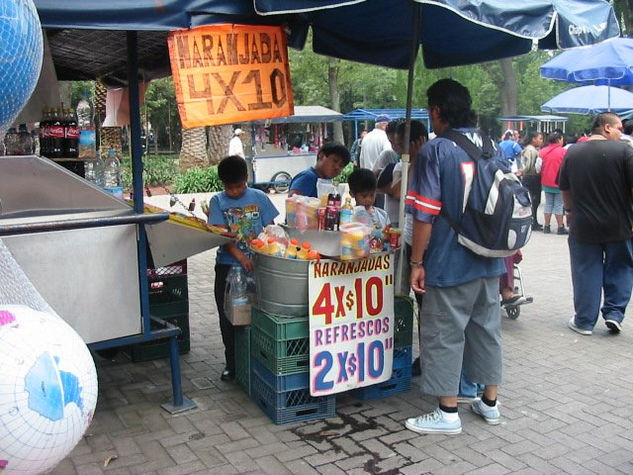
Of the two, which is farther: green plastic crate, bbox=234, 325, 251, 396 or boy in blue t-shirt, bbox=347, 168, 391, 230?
boy in blue t-shirt, bbox=347, 168, 391, 230

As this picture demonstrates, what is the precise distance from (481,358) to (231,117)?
206 cm

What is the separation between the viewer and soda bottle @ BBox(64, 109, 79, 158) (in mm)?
4285

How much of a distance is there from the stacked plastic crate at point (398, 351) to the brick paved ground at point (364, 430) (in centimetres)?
7

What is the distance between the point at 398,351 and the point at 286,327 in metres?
0.91

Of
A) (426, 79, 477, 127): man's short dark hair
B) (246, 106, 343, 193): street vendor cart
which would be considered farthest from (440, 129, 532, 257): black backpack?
(246, 106, 343, 193): street vendor cart

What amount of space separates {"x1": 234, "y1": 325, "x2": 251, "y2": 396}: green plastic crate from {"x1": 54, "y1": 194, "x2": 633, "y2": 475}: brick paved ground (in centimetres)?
9

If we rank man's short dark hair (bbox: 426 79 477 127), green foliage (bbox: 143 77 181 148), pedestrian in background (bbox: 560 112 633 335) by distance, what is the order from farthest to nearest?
green foliage (bbox: 143 77 181 148)
pedestrian in background (bbox: 560 112 633 335)
man's short dark hair (bbox: 426 79 477 127)

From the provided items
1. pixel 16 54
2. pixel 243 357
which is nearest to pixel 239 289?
pixel 243 357

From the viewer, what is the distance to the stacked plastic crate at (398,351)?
421 centimetres

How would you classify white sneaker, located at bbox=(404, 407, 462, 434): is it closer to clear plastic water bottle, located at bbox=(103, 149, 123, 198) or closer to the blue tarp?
the blue tarp

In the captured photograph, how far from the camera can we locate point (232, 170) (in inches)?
171

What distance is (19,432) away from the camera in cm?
213

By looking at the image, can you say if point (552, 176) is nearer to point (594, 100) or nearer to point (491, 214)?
point (594, 100)

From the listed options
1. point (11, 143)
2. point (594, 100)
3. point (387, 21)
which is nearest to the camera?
point (11, 143)
